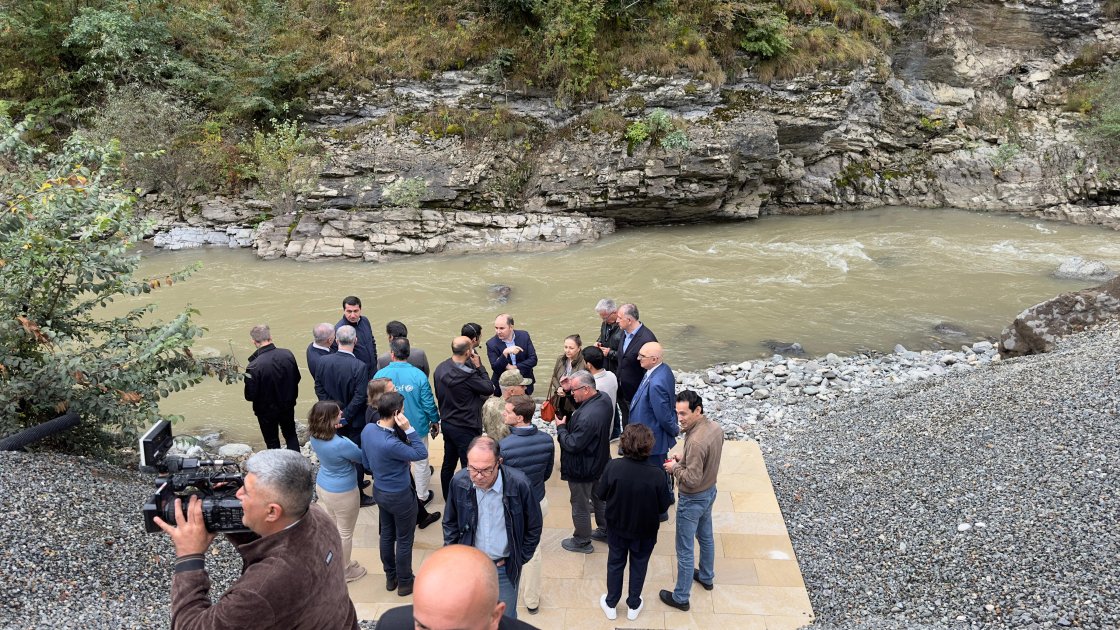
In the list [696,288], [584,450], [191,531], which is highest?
[191,531]

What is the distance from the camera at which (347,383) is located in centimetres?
709

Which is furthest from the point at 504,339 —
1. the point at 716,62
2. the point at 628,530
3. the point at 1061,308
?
the point at 716,62

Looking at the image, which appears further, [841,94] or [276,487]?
[841,94]

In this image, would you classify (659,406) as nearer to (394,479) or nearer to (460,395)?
(460,395)

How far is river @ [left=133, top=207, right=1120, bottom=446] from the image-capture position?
14000 mm

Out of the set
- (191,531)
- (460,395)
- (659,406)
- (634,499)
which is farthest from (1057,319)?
(191,531)

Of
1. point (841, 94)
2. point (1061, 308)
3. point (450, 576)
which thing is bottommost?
point (1061, 308)

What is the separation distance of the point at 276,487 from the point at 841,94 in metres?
22.4

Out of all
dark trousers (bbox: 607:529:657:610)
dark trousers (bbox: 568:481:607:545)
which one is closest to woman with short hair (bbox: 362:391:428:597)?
dark trousers (bbox: 568:481:607:545)

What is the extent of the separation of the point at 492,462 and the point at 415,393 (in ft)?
7.81

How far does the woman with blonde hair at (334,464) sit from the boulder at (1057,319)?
9674 millimetres

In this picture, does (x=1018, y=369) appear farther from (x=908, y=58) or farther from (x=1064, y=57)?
(x=1064, y=57)

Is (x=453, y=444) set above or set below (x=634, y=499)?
below

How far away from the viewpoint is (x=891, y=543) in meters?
6.06
